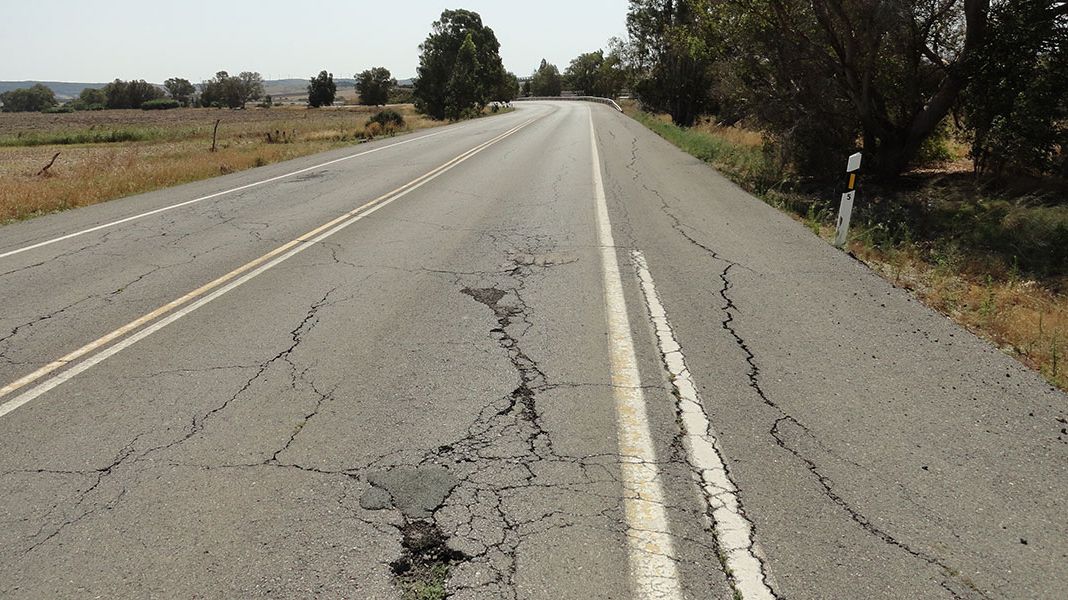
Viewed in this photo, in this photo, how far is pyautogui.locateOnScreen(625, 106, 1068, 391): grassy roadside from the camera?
584 centimetres

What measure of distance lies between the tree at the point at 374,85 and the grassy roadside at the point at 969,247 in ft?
333

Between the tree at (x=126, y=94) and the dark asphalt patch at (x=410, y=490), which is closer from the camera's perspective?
the dark asphalt patch at (x=410, y=490)

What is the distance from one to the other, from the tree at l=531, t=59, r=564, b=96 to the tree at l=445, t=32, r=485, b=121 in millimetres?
93278

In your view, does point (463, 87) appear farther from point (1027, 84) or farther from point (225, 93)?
point (225, 93)

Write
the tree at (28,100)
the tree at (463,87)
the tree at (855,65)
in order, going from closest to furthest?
the tree at (855,65) < the tree at (463,87) < the tree at (28,100)

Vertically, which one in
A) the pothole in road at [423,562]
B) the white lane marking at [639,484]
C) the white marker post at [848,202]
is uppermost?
the white marker post at [848,202]

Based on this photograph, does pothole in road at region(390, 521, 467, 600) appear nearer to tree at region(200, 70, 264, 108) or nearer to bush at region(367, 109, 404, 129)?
bush at region(367, 109, 404, 129)

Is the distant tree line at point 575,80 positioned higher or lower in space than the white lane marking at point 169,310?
higher

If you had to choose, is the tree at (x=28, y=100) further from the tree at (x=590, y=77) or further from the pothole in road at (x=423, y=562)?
the pothole in road at (x=423, y=562)

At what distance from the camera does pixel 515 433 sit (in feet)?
12.7

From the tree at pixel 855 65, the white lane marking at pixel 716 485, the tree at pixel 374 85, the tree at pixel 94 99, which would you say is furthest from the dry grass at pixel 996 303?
the tree at pixel 94 99

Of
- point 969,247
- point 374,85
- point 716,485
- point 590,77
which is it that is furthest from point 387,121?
point 590,77

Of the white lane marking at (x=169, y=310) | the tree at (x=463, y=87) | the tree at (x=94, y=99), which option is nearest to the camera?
the white lane marking at (x=169, y=310)

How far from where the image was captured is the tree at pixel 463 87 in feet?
191
